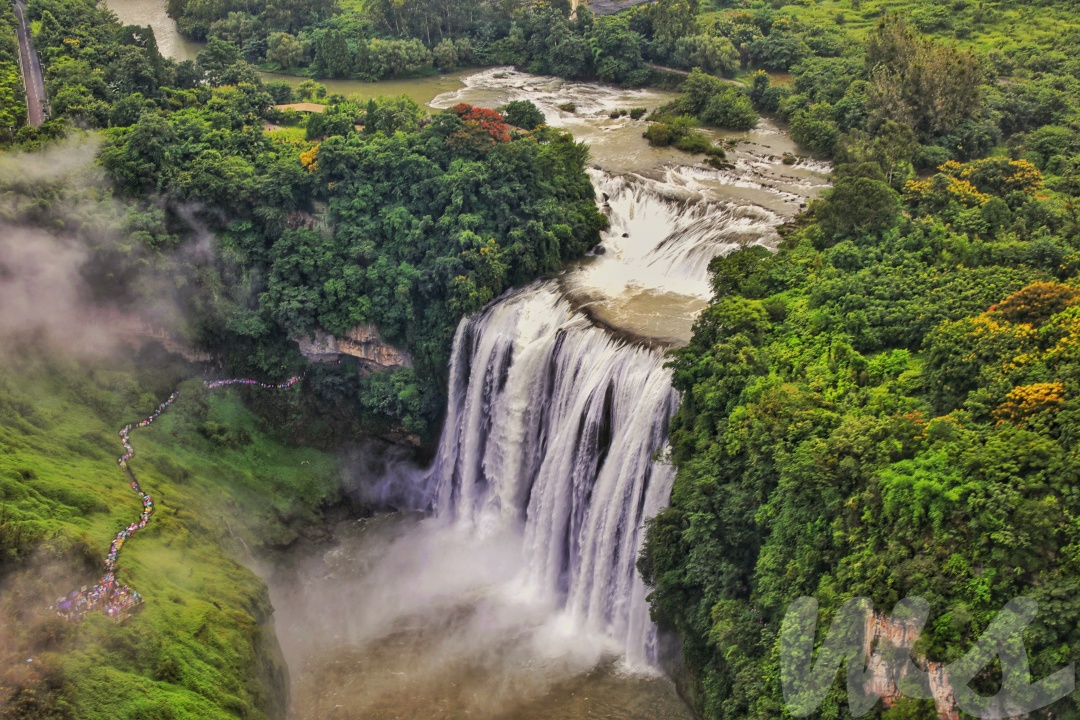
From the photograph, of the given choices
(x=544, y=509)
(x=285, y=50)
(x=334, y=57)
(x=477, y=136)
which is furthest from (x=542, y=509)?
(x=285, y=50)

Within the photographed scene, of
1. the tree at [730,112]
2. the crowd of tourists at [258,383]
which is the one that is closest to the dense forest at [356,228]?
the crowd of tourists at [258,383]

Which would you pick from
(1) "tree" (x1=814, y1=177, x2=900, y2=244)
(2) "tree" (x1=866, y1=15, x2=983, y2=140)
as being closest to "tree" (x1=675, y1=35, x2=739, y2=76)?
(2) "tree" (x1=866, y1=15, x2=983, y2=140)

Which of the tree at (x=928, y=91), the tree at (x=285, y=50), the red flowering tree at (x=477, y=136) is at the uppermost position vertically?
the tree at (x=285, y=50)

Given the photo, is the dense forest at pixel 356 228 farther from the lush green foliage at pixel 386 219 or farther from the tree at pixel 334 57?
the tree at pixel 334 57

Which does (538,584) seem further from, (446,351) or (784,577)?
(784,577)

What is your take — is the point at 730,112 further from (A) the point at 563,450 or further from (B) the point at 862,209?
(A) the point at 563,450

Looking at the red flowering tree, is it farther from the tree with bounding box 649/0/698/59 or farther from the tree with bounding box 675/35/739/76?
the tree with bounding box 649/0/698/59
